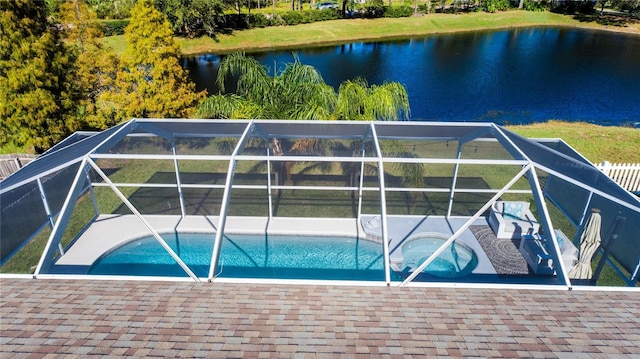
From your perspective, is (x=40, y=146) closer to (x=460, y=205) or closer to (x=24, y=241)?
(x=24, y=241)

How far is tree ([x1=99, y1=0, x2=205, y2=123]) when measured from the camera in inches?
Result: 639

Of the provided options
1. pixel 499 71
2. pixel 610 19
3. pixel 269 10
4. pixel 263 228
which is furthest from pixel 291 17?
pixel 610 19

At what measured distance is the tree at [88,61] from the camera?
1648cm

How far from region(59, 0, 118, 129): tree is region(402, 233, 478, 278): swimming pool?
46.8 ft

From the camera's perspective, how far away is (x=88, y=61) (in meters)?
16.7

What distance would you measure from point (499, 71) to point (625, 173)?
26169mm

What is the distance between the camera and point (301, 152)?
1247 cm

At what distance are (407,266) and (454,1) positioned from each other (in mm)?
68033

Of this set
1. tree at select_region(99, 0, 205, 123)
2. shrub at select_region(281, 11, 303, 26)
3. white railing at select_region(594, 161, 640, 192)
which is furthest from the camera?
shrub at select_region(281, 11, 303, 26)

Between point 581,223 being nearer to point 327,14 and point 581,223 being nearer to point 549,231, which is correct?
point 549,231

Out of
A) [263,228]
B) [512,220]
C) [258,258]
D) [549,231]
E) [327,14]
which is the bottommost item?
[258,258]

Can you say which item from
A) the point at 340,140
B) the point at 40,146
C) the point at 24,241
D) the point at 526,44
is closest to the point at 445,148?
the point at 340,140

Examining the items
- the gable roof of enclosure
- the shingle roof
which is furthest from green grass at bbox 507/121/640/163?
the shingle roof

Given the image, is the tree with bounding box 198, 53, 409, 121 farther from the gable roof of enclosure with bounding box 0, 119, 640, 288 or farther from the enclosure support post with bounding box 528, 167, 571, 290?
the enclosure support post with bounding box 528, 167, 571, 290
